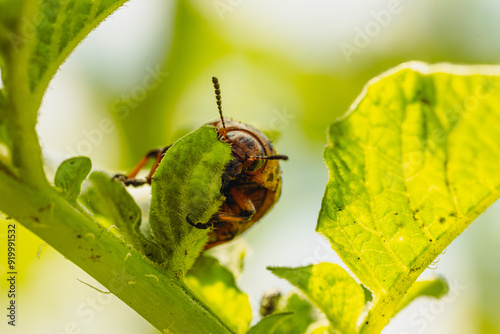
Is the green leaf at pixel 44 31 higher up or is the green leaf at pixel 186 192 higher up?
the green leaf at pixel 44 31

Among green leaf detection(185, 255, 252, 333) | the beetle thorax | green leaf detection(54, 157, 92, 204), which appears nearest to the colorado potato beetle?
the beetle thorax

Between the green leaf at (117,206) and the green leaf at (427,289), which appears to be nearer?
the green leaf at (117,206)

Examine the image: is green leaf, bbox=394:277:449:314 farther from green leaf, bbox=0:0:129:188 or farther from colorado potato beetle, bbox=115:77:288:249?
green leaf, bbox=0:0:129:188

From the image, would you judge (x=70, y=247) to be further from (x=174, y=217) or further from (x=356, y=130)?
(x=356, y=130)

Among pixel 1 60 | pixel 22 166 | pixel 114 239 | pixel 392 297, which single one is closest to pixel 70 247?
pixel 114 239

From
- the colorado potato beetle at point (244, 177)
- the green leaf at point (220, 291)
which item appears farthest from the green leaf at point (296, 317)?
the colorado potato beetle at point (244, 177)

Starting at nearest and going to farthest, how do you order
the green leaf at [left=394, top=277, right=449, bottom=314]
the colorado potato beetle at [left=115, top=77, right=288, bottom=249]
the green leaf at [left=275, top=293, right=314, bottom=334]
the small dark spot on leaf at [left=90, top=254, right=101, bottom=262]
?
the small dark spot on leaf at [left=90, top=254, right=101, bottom=262] < the green leaf at [left=275, top=293, right=314, bottom=334] < the green leaf at [left=394, top=277, right=449, bottom=314] < the colorado potato beetle at [left=115, top=77, right=288, bottom=249]

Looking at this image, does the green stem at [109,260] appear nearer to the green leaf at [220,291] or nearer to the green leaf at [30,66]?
the green leaf at [30,66]

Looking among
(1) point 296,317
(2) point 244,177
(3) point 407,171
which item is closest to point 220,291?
(1) point 296,317
